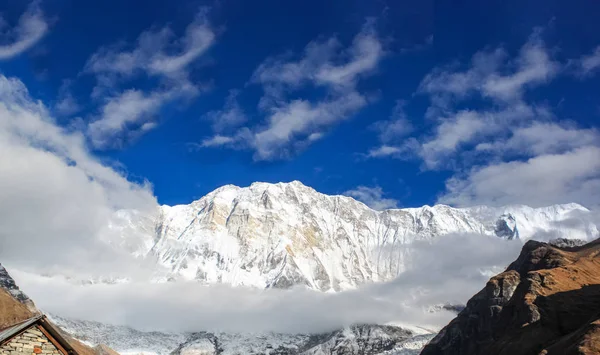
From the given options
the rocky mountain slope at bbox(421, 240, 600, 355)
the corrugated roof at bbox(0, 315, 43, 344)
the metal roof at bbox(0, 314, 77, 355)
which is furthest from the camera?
the rocky mountain slope at bbox(421, 240, 600, 355)

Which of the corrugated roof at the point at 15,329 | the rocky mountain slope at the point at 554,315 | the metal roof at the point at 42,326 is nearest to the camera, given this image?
the corrugated roof at the point at 15,329

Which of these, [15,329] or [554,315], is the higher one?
[554,315]

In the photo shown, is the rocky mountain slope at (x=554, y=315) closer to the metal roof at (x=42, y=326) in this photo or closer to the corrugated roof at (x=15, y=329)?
the metal roof at (x=42, y=326)

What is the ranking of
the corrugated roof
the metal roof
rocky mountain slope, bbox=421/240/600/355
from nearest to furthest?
the corrugated roof < the metal roof < rocky mountain slope, bbox=421/240/600/355

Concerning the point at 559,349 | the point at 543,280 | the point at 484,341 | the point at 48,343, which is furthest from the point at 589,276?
the point at 48,343

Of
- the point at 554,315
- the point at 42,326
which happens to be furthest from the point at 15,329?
the point at 554,315

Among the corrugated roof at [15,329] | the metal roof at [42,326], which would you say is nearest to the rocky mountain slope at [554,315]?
the metal roof at [42,326]

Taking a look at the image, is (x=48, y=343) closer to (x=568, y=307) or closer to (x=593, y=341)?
(x=593, y=341)

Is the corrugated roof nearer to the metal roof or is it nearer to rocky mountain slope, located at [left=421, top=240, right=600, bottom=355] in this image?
the metal roof

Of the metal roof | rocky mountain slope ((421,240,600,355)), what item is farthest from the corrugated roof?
rocky mountain slope ((421,240,600,355))

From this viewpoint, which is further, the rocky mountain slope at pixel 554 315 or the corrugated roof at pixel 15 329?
the rocky mountain slope at pixel 554 315

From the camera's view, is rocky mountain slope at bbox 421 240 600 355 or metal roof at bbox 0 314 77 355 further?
rocky mountain slope at bbox 421 240 600 355

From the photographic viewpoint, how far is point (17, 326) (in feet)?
88.1

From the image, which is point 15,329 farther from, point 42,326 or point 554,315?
point 554,315
